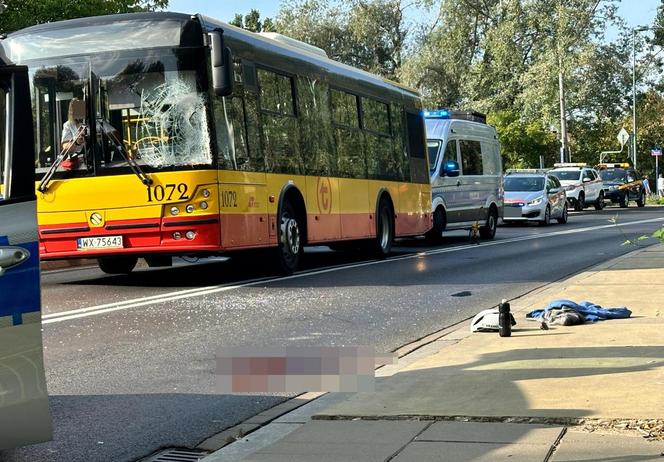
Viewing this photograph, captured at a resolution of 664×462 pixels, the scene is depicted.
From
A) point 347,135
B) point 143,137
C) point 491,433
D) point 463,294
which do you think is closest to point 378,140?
point 347,135

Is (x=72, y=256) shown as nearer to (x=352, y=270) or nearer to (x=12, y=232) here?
(x=352, y=270)

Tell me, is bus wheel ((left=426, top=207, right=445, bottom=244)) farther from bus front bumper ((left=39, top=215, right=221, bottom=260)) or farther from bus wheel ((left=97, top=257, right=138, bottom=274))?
bus front bumper ((left=39, top=215, right=221, bottom=260))

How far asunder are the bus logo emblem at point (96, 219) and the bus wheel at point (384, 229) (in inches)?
288

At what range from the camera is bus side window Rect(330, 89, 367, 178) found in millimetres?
18703

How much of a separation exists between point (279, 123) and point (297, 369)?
8477mm

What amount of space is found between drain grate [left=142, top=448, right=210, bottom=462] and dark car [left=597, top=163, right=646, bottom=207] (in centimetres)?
5057

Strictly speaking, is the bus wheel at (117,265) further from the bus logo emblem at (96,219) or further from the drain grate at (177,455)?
the drain grate at (177,455)

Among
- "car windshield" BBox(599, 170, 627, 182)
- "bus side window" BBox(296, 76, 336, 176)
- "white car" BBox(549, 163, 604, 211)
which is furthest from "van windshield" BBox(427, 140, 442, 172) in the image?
"car windshield" BBox(599, 170, 627, 182)

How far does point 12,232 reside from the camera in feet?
15.6

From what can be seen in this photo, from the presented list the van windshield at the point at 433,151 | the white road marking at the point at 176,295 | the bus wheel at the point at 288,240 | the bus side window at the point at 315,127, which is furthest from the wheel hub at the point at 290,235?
the van windshield at the point at 433,151

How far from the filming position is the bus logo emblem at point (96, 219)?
14141 millimetres

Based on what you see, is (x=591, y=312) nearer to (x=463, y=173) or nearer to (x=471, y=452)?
(x=471, y=452)

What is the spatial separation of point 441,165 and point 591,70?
33.9 metres

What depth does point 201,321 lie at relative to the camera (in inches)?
438
